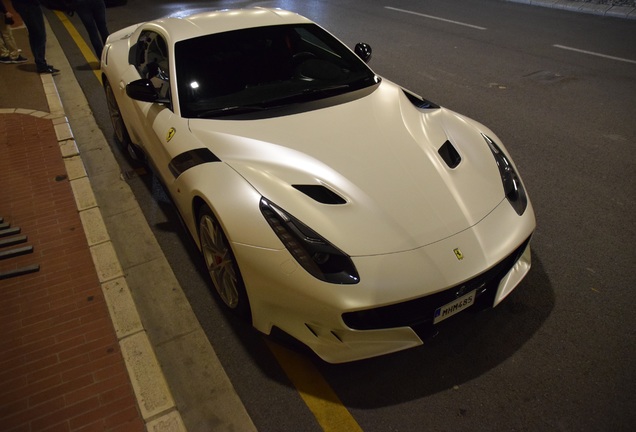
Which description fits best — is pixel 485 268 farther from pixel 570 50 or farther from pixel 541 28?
pixel 541 28

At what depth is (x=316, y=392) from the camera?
2449mm

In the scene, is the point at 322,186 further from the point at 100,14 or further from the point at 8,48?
the point at 8,48

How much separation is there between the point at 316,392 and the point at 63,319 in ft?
5.52

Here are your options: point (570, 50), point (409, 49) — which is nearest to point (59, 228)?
point (409, 49)

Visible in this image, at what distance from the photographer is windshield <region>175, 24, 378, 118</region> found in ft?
10.4

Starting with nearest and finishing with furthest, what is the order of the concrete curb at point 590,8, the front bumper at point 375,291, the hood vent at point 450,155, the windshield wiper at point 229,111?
the front bumper at point 375,291
the hood vent at point 450,155
the windshield wiper at point 229,111
the concrete curb at point 590,8

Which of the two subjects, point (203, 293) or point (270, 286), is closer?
point (270, 286)

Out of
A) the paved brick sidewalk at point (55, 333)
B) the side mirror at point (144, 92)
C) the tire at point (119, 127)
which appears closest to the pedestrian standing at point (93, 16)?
the tire at point (119, 127)

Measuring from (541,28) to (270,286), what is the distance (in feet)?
31.0

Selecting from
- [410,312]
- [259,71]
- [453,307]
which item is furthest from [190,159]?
[453,307]

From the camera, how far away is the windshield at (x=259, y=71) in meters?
3.17

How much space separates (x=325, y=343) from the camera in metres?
2.27

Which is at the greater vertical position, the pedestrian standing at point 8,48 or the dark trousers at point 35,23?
the dark trousers at point 35,23

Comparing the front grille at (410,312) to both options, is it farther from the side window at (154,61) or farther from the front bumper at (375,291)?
the side window at (154,61)
